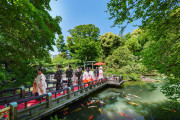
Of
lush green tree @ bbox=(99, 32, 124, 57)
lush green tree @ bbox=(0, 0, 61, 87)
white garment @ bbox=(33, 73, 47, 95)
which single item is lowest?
white garment @ bbox=(33, 73, 47, 95)

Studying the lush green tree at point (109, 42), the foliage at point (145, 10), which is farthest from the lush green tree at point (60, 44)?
the foliage at point (145, 10)

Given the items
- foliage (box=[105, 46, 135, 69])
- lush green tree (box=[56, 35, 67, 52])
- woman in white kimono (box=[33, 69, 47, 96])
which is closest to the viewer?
woman in white kimono (box=[33, 69, 47, 96])

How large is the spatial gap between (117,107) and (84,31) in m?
24.4

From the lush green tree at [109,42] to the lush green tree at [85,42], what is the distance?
6.95 ft

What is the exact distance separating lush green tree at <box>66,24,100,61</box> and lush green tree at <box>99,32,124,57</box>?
212cm

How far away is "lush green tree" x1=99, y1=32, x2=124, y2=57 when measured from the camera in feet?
84.9

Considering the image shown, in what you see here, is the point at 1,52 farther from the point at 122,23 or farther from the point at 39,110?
the point at 122,23

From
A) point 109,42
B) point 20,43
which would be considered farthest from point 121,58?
point 20,43

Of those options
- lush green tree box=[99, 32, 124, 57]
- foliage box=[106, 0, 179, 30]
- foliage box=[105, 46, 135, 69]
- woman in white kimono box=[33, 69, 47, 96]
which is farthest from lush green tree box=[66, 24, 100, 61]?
foliage box=[106, 0, 179, 30]

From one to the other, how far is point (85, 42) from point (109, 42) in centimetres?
696

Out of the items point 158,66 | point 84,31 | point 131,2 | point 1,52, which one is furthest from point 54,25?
point 84,31

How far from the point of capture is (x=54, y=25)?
4.46m

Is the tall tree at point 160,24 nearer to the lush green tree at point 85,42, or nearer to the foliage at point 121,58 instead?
the foliage at point 121,58

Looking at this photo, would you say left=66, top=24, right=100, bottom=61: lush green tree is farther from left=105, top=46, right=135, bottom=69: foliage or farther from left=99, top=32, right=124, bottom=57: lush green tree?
left=105, top=46, right=135, bottom=69: foliage
